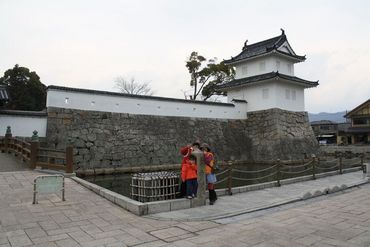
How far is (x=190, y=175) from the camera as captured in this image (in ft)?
22.5

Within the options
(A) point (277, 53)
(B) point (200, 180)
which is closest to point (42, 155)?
(B) point (200, 180)

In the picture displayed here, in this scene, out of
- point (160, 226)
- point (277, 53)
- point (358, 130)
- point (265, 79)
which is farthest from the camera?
point (358, 130)

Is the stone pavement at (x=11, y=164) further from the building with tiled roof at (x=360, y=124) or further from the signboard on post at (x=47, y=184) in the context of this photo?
the building with tiled roof at (x=360, y=124)

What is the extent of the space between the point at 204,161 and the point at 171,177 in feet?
2.88

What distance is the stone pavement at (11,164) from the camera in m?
10.5

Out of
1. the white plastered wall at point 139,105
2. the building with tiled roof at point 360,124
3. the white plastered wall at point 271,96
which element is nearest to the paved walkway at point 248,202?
the white plastered wall at point 139,105

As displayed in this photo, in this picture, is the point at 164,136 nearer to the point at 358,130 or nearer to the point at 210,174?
the point at 210,174

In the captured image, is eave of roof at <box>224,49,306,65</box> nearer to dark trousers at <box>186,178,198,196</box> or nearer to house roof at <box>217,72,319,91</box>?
house roof at <box>217,72,319,91</box>

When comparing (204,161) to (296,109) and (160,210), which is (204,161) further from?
(296,109)

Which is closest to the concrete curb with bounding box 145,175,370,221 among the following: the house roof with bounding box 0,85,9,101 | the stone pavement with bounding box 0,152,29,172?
the stone pavement with bounding box 0,152,29,172

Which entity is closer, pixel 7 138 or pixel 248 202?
pixel 248 202

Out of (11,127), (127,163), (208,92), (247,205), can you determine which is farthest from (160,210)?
(208,92)

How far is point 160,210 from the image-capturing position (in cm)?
631

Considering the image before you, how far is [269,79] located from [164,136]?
9041mm
